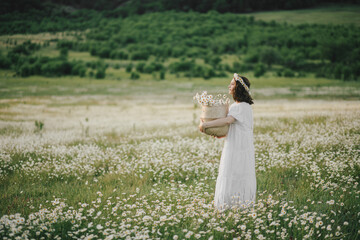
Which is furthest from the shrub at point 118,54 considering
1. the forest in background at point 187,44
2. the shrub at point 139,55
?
the shrub at point 139,55

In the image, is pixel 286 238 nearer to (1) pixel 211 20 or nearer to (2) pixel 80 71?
(2) pixel 80 71

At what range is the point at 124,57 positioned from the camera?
94500 mm

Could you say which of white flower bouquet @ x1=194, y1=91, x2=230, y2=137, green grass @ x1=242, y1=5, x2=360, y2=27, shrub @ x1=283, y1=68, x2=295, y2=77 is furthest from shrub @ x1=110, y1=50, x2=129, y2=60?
white flower bouquet @ x1=194, y1=91, x2=230, y2=137

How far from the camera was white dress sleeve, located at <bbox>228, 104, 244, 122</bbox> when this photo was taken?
17.1ft

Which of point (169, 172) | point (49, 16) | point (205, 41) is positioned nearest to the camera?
point (169, 172)

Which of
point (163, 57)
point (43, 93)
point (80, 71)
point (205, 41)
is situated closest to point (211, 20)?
point (205, 41)

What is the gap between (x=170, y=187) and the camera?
7.10m

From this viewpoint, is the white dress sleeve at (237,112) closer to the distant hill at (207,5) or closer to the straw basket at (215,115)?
the straw basket at (215,115)

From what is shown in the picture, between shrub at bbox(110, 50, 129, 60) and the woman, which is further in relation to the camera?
shrub at bbox(110, 50, 129, 60)

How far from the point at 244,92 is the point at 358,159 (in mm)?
3933

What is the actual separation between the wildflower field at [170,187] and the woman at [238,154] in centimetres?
35

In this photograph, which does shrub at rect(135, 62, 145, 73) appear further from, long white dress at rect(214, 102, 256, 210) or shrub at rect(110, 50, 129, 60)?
long white dress at rect(214, 102, 256, 210)

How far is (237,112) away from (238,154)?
80 centimetres

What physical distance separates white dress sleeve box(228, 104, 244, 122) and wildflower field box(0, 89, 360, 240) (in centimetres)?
154
